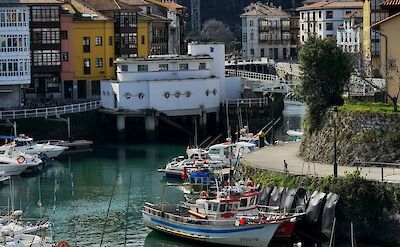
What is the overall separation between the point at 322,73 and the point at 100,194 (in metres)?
14.4

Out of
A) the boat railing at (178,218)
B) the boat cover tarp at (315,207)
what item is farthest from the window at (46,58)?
the boat cover tarp at (315,207)

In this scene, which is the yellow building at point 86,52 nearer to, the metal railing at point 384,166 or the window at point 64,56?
the window at point 64,56

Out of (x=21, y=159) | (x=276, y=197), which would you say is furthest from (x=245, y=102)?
(x=276, y=197)

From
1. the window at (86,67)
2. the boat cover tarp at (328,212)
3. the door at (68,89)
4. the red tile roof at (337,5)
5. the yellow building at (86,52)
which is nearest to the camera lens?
the boat cover tarp at (328,212)

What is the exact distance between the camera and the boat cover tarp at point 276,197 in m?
52.5

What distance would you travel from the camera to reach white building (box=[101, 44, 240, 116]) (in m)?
90.9

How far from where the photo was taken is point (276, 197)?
52.6m

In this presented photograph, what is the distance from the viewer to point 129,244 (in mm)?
50938

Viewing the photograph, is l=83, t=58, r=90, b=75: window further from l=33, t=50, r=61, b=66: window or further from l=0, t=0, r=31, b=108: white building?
l=0, t=0, r=31, b=108: white building

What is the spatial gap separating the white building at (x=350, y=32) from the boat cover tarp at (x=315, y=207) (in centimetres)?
7449

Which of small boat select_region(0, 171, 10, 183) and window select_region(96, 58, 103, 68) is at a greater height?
window select_region(96, 58, 103, 68)

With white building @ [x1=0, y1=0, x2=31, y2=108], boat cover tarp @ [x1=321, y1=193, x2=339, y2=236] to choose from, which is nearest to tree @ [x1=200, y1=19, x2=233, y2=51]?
white building @ [x1=0, y1=0, x2=31, y2=108]

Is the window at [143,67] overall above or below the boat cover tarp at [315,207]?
above

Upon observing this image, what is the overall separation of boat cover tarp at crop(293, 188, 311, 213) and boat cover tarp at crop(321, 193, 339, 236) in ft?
3.62
